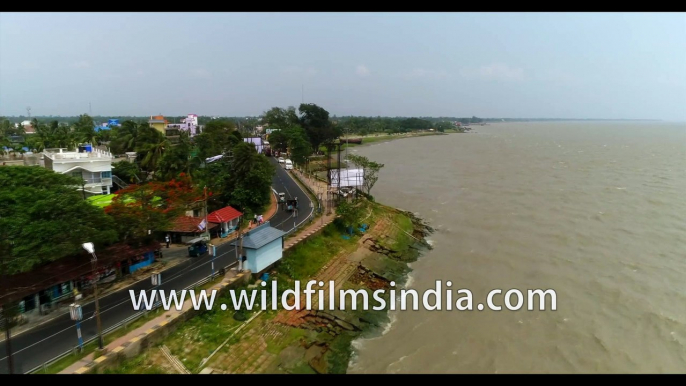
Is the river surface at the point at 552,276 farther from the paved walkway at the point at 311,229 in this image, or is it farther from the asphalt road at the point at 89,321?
the asphalt road at the point at 89,321

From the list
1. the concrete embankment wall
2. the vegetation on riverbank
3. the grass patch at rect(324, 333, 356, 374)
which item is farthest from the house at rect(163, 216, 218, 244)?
the grass patch at rect(324, 333, 356, 374)

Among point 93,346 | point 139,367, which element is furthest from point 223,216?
point 139,367

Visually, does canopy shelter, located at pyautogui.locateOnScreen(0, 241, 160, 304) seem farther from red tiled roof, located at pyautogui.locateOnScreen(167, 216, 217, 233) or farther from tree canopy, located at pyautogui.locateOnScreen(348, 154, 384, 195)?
tree canopy, located at pyautogui.locateOnScreen(348, 154, 384, 195)

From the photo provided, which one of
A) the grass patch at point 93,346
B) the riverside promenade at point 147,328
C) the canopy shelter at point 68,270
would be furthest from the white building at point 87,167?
the grass patch at point 93,346

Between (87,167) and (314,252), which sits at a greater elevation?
(87,167)

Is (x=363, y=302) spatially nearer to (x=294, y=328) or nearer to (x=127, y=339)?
(x=294, y=328)
